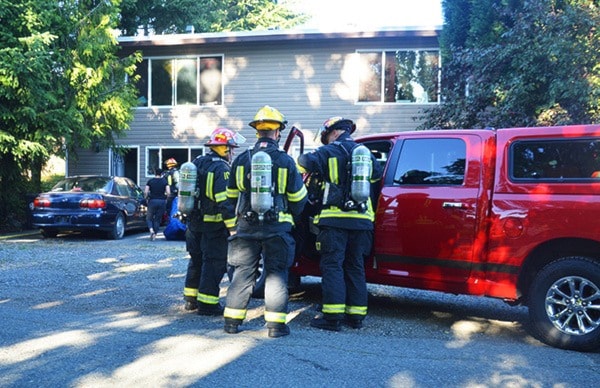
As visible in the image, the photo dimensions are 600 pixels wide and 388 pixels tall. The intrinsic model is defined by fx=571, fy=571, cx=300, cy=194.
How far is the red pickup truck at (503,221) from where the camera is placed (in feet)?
15.8

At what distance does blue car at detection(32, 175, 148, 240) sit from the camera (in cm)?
1186

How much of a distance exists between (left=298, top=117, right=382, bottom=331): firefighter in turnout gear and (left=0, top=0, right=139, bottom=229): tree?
9.10 meters

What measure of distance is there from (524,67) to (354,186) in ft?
24.4

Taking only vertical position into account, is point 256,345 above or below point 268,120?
below

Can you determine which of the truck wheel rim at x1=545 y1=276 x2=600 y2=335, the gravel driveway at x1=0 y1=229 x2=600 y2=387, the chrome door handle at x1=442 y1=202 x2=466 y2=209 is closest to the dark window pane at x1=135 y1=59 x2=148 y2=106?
the gravel driveway at x1=0 y1=229 x2=600 y2=387

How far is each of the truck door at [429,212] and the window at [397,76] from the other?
10.3 meters

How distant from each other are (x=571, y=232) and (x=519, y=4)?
8674 millimetres

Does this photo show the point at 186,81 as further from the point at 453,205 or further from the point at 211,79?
the point at 453,205

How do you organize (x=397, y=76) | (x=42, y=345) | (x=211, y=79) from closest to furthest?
(x=42, y=345)
(x=397, y=76)
(x=211, y=79)

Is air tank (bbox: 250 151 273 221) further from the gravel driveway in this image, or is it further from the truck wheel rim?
the truck wheel rim

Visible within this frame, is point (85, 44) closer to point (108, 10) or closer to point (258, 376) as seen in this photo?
point (108, 10)

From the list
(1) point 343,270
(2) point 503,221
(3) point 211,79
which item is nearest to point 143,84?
(3) point 211,79

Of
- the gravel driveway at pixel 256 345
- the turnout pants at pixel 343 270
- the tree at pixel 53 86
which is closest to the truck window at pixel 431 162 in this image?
the turnout pants at pixel 343 270

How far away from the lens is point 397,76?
1591 centimetres
